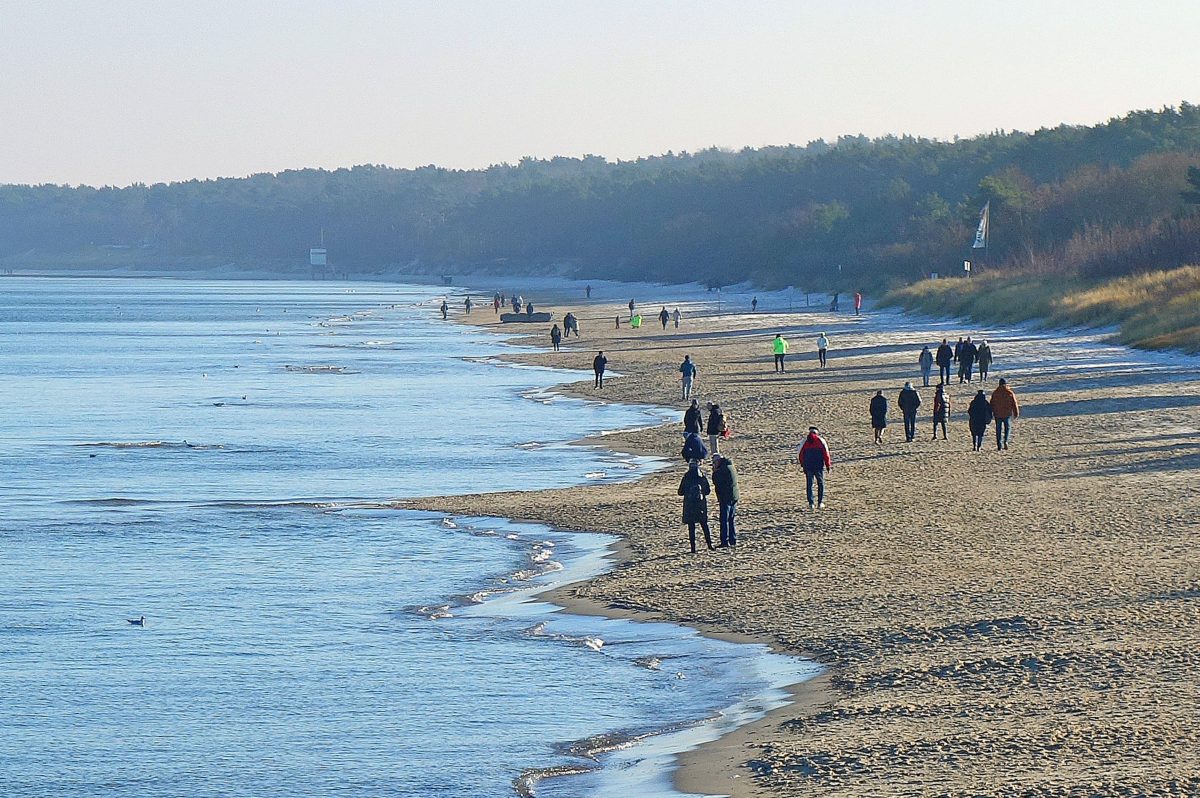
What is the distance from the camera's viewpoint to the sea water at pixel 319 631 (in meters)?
13.2

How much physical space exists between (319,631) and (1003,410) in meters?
15.4

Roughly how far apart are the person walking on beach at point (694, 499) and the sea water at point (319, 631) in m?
1.29

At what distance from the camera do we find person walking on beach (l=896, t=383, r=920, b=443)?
102 ft

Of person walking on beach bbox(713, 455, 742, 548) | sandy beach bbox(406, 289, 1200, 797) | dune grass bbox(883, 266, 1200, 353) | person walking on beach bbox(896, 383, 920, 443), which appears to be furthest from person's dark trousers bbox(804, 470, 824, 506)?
dune grass bbox(883, 266, 1200, 353)

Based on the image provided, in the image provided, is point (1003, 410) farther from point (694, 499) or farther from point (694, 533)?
point (694, 499)

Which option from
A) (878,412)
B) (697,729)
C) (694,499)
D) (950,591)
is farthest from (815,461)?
(697,729)

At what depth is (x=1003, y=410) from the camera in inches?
1166

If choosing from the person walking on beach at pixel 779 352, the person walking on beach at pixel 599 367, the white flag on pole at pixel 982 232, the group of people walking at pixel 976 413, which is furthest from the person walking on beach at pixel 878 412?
the white flag on pole at pixel 982 232

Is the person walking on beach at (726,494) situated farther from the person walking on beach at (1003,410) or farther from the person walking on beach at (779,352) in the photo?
the person walking on beach at (779,352)

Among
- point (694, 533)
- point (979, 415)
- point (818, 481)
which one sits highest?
point (979, 415)

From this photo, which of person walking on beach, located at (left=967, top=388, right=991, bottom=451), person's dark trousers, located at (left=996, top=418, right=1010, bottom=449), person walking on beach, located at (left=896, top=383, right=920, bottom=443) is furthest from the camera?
person walking on beach, located at (left=896, top=383, right=920, bottom=443)

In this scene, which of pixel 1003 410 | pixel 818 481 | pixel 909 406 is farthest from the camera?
pixel 909 406

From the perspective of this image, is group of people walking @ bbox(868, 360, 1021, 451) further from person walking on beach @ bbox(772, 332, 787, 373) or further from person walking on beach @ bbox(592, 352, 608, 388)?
person walking on beach @ bbox(772, 332, 787, 373)

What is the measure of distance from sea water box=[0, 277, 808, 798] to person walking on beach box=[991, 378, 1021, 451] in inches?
245
